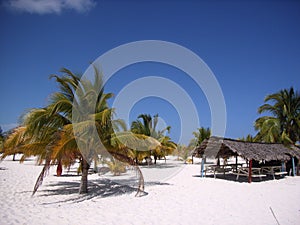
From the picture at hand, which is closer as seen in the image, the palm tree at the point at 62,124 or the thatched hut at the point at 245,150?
the palm tree at the point at 62,124

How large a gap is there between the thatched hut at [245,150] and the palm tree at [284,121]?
5.93ft

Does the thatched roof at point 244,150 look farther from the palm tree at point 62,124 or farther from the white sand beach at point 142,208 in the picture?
the palm tree at point 62,124

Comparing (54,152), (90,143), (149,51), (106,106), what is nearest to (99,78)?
(106,106)

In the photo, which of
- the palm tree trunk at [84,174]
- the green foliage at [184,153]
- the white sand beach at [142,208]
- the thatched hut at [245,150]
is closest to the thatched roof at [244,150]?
the thatched hut at [245,150]

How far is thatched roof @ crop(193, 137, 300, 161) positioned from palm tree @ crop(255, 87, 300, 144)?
1861mm

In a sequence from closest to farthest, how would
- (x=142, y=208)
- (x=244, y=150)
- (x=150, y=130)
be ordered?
(x=142, y=208), (x=244, y=150), (x=150, y=130)

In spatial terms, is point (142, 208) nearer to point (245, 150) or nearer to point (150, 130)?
point (245, 150)

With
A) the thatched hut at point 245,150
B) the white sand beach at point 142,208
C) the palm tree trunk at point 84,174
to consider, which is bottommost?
the white sand beach at point 142,208

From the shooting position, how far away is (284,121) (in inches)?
714

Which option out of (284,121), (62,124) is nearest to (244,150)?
(284,121)

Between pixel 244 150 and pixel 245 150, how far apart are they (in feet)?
0.34

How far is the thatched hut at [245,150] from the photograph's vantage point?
12.9 metres

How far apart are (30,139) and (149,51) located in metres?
7.70

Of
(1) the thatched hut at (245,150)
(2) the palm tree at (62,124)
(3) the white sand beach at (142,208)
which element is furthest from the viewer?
(1) the thatched hut at (245,150)
